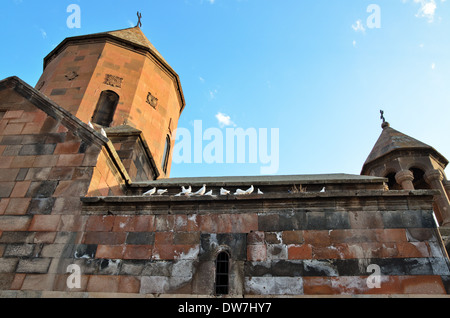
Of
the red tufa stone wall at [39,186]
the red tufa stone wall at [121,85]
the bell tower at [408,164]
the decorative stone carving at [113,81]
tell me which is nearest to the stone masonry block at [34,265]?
the red tufa stone wall at [39,186]

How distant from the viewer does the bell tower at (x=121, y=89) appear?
479 inches

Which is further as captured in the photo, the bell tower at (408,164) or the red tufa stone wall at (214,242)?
the bell tower at (408,164)

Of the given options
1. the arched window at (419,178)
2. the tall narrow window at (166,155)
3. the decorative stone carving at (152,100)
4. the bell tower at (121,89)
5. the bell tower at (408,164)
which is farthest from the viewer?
the tall narrow window at (166,155)

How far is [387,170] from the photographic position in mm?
12305

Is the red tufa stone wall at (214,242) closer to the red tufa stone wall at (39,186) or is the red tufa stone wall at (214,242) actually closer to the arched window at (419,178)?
the red tufa stone wall at (39,186)

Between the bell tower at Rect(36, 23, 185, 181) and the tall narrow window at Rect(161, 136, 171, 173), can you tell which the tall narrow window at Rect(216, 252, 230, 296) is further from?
the tall narrow window at Rect(161, 136, 171, 173)

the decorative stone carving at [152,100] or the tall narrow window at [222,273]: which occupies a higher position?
the decorative stone carving at [152,100]

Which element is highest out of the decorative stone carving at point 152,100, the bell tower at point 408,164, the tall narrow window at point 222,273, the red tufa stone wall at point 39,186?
the decorative stone carving at point 152,100

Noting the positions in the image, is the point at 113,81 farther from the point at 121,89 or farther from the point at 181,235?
the point at 181,235

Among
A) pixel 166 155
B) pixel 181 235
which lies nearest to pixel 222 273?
pixel 181 235

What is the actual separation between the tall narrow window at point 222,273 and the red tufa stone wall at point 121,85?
7.98 metres

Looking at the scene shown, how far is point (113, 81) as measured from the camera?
13.2 metres

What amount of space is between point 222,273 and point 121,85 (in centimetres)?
990

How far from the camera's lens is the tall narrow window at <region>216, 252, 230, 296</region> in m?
5.51
